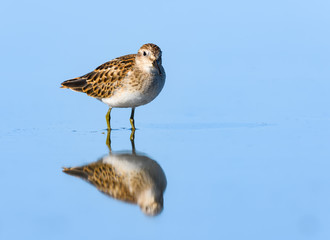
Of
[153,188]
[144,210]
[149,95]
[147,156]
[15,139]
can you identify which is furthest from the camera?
[149,95]

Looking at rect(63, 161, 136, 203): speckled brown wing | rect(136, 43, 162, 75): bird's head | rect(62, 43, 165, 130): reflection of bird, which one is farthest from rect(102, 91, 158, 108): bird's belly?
rect(63, 161, 136, 203): speckled brown wing

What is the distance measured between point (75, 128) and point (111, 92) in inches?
39.5

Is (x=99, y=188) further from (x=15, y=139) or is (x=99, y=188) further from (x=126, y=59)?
(x=126, y=59)

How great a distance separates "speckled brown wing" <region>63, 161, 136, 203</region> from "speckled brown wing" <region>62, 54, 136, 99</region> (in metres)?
3.41

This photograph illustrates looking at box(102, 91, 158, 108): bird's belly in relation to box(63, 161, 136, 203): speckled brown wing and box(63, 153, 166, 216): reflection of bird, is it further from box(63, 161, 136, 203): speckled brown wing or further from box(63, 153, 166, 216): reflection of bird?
box(63, 161, 136, 203): speckled brown wing

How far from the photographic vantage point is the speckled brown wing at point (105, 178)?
8219 mm

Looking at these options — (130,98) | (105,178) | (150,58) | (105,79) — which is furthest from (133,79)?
(105,178)

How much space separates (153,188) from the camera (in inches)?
331

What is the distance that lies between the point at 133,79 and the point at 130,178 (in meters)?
3.98

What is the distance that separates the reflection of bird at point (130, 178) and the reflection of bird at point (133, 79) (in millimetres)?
2556

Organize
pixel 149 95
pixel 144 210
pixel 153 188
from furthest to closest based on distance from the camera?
pixel 149 95 → pixel 153 188 → pixel 144 210

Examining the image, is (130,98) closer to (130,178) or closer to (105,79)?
(105,79)

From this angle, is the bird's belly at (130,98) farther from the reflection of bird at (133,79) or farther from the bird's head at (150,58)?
the bird's head at (150,58)

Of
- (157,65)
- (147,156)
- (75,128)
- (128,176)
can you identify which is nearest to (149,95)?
(157,65)
